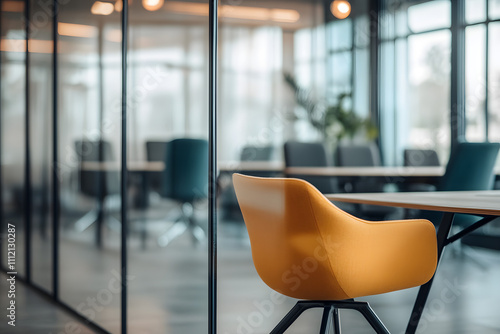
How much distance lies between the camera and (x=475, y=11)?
6.39m

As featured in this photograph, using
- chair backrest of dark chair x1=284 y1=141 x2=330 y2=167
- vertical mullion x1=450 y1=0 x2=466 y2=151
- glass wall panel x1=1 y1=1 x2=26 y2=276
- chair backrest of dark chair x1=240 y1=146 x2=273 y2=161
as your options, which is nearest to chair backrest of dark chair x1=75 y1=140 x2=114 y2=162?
glass wall panel x1=1 y1=1 x2=26 y2=276

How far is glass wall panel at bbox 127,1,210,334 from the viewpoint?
447 centimetres

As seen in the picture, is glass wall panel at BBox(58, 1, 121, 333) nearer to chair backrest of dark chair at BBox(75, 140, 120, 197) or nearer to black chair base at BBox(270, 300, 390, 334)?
chair backrest of dark chair at BBox(75, 140, 120, 197)

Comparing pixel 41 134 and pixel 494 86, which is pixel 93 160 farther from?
pixel 494 86

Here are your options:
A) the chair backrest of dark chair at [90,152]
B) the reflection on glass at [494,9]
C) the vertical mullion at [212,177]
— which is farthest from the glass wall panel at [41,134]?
the reflection on glass at [494,9]

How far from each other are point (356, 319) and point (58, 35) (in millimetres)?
2487

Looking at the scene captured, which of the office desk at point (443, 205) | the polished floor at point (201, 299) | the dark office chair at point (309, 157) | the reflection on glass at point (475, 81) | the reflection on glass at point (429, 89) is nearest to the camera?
the office desk at point (443, 205)

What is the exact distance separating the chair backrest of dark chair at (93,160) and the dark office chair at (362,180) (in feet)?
8.36

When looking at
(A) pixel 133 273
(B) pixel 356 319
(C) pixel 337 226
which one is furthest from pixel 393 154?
(C) pixel 337 226

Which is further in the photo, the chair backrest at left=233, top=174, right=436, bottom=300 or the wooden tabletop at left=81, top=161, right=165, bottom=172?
the wooden tabletop at left=81, top=161, right=165, bottom=172

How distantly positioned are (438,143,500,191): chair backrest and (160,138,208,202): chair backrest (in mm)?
2666

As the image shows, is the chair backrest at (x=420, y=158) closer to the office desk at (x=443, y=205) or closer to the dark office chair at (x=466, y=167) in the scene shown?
the dark office chair at (x=466, y=167)

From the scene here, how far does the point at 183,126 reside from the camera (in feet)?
28.5

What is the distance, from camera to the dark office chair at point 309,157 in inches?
184
